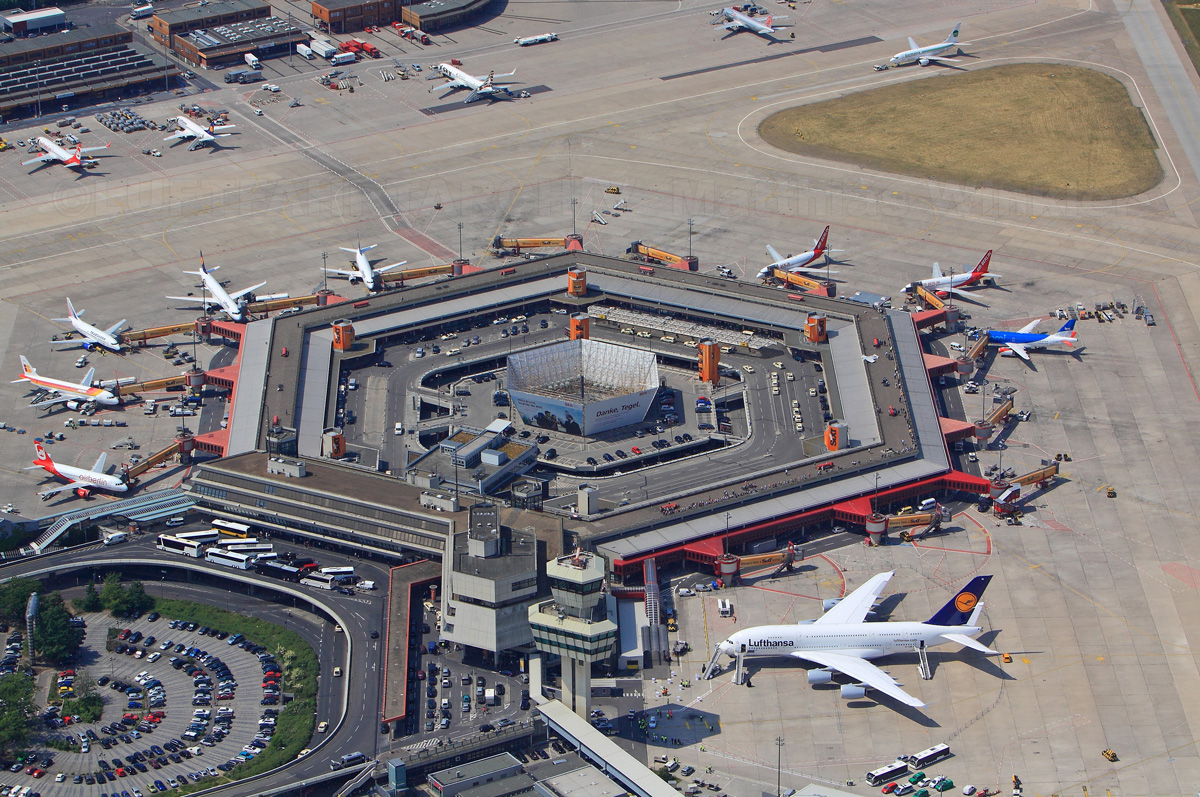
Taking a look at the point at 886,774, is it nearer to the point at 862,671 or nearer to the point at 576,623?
the point at 862,671

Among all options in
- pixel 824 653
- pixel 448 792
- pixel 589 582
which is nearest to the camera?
pixel 448 792

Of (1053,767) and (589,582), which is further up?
(589,582)

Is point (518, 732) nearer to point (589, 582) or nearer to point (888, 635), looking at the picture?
point (589, 582)

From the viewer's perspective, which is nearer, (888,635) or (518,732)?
(518,732)

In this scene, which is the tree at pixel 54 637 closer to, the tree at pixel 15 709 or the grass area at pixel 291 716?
the tree at pixel 15 709

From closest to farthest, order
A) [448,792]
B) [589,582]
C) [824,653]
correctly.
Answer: [448,792] → [589,582] → [824,653]

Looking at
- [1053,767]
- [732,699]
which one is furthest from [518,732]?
[1053,767]

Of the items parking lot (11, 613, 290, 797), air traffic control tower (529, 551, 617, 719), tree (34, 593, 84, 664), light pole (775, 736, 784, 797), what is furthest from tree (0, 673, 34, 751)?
light pole (775, 736, 784, 797)

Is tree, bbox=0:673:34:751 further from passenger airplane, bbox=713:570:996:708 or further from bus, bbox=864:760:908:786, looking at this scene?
bus, bbox=864:760:908:786
